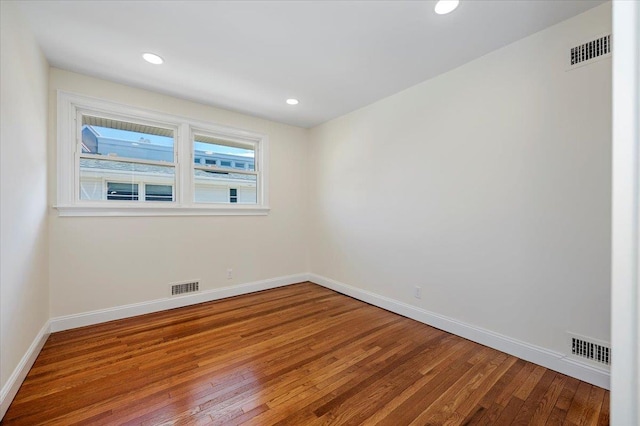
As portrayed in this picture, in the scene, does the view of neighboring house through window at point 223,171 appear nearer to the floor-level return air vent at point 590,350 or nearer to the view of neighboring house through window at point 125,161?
the view of neighboring house through window at point 125,161

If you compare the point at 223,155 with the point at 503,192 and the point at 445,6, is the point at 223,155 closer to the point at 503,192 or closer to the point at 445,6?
the point at 445,6

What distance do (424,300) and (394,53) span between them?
2.51 meters

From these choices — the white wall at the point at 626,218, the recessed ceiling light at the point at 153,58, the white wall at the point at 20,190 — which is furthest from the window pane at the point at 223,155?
the white wall at the point at 626,218

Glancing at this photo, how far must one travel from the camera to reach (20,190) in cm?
194

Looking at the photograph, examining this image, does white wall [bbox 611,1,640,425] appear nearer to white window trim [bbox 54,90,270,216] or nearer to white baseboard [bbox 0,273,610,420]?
white baseboard [bbox 0,273,610,420]

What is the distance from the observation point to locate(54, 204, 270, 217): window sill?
278cm

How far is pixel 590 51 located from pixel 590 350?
214 centimetres

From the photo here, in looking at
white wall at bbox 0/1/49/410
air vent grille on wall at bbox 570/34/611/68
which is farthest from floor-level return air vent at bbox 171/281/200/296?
air vent grille on wall at bbox 570/34/611/68

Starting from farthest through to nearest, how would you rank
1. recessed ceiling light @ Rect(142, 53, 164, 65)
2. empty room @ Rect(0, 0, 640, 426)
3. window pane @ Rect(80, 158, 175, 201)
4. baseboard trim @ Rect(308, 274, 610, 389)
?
window pane @ Rect(80, 158, 175, 201) → recessed ceiling light @ Rect(142, 53, 164, 65) → baseboard trim @ Rect(308, 274, 610, 389) → empty room @ Rect(0, 0, 640, 426)

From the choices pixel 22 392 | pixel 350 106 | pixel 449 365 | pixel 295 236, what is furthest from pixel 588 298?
pixel 22 392

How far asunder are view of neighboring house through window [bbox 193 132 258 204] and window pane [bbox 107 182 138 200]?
67cm

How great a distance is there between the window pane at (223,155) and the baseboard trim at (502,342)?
8.44 ft

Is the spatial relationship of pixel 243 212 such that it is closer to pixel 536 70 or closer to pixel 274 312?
pixel 274 312

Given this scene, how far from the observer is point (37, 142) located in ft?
7.59
